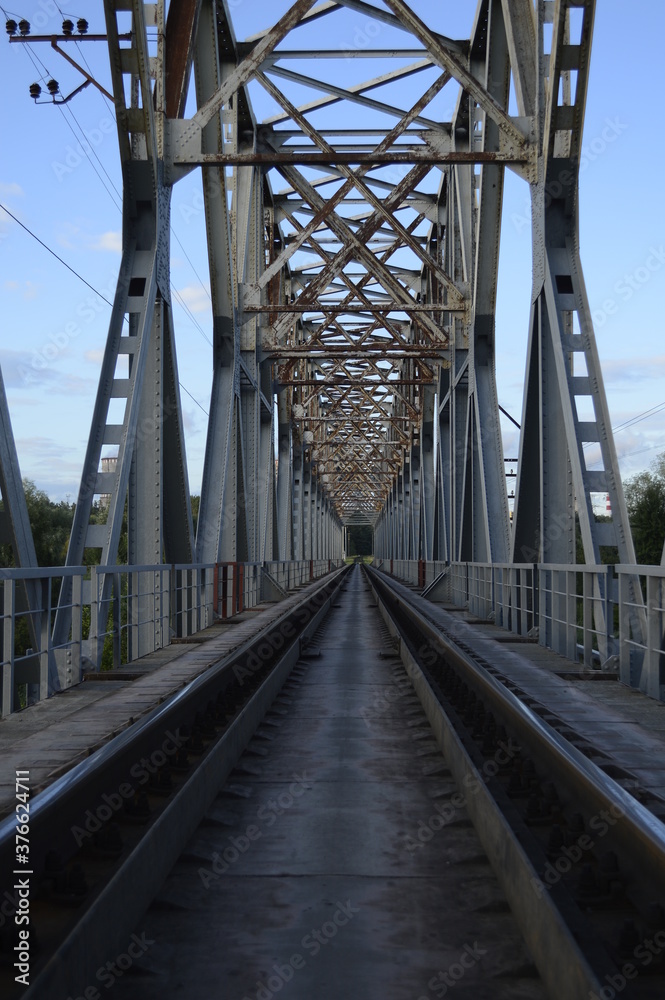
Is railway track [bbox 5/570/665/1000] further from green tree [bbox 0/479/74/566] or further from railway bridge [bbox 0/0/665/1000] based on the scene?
green tree [bbox 0/479/74/566]

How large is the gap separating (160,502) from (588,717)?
6968 millimetres

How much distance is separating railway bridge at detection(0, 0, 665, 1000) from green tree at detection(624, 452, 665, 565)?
3944 cm

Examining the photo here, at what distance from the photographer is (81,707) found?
22.3ft

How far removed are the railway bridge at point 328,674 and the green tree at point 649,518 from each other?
129 ft

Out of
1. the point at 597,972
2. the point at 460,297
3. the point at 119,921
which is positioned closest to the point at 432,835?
the point at 119,921

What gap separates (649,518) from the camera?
62375mm

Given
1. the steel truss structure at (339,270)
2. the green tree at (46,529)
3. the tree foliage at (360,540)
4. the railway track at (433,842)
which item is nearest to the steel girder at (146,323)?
the steel truss structure at (339,270)

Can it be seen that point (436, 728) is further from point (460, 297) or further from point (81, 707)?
point (460, 297)

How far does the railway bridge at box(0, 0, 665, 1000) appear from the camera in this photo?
278 cm

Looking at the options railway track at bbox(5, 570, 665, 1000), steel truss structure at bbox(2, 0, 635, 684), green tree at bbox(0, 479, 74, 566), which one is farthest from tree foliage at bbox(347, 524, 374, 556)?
railway track at bbox(5, 570, 665, 1000)

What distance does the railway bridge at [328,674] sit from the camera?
9.13ft

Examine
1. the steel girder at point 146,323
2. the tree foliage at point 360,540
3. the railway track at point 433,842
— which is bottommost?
the railway track at point 433,842

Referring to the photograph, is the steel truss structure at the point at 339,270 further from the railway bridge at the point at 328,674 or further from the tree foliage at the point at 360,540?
the tree foliage at the point at 360,540

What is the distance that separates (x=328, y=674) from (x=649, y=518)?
185 ft
